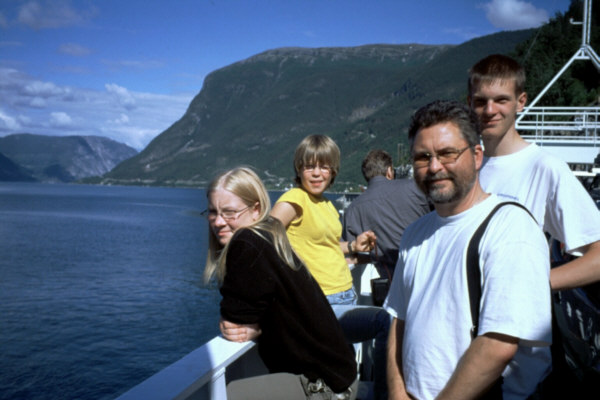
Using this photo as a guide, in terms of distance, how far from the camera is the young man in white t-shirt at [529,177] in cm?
188

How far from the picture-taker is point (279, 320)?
212 centimetres

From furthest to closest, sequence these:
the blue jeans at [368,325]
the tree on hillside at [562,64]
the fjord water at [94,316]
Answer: the tree on hillside at [562,64] < the fjord water at [94,316] < the blue jeans at [368,325]

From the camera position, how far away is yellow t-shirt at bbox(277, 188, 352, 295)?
324 cm

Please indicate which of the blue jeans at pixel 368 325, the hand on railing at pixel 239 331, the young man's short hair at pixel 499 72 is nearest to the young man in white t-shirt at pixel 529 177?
the young man's short hair at pixel 499 72

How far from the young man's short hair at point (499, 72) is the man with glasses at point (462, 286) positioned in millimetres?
561

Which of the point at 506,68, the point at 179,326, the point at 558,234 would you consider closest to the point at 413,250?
the point at 558,234

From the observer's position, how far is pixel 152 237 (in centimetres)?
4819

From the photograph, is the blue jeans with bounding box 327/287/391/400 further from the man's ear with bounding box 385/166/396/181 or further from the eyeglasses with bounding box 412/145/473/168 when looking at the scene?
the man's ear with bounding box 385/166/396/181

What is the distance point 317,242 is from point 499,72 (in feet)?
5.12

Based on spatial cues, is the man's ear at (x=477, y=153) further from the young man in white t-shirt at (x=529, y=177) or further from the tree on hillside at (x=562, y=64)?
the tree on hillside at (x=562, y=64)

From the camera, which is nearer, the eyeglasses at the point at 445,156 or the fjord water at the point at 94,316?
the eyeglasses at the point at 445,156

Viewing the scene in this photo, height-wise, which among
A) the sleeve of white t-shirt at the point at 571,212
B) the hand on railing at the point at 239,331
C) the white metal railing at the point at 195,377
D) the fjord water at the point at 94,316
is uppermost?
the sleeve of white t-shirt at the point at 571,212

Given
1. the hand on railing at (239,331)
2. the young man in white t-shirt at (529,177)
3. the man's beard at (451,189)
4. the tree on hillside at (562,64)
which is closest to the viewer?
the man's beard at (451,189)

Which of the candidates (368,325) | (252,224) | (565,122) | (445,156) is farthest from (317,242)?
(565,122)
